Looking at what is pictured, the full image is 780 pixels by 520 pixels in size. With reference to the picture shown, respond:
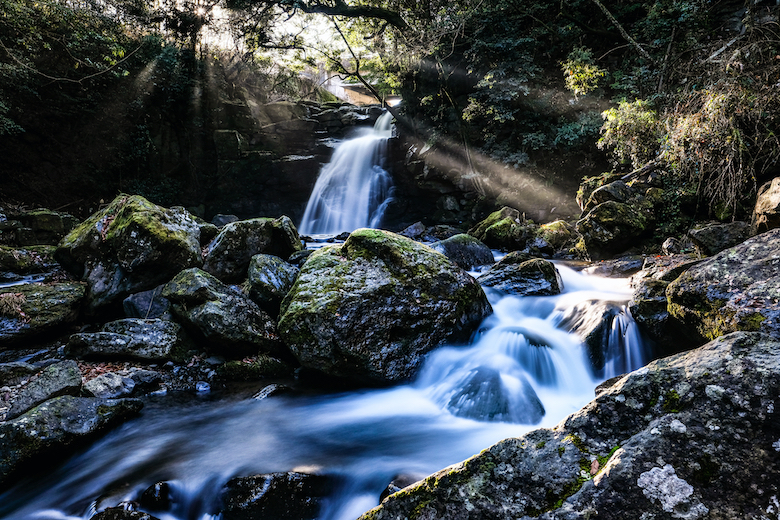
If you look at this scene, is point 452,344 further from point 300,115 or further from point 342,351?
point 300,115

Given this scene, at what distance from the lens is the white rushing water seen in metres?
3.49

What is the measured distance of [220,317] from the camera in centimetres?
582

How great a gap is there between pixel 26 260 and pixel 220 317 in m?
6.26

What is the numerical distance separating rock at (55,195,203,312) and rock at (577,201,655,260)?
8.94m

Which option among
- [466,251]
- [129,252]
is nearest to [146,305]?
[129,252]

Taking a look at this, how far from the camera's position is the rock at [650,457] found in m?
1.23

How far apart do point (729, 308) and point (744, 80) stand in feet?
15.5

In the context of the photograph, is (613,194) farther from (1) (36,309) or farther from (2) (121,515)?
(1) (36,309)

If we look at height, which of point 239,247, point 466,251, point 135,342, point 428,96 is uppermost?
point 428,96

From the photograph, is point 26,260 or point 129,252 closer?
point 129,252

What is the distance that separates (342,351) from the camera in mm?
5039

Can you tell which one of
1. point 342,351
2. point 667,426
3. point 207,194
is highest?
point 207,194

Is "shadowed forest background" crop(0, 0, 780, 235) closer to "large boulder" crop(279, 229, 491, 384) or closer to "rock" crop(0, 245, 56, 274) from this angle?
"rock" crop(0, 245, 56, 274)

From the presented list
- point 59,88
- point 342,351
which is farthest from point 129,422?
point 59,88
